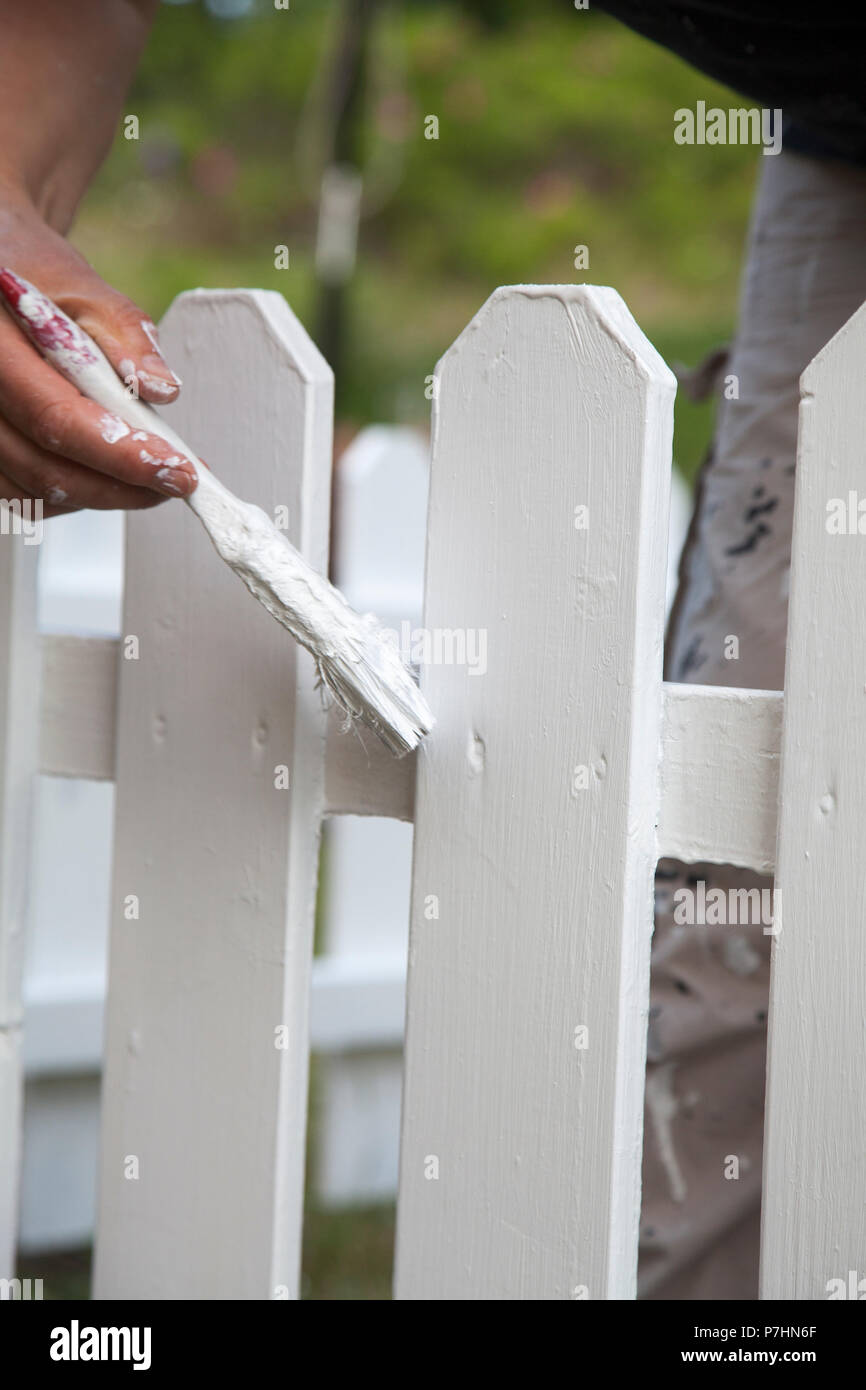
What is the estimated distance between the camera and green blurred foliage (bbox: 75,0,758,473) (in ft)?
24.7

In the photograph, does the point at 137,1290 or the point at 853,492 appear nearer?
the point at 853,492

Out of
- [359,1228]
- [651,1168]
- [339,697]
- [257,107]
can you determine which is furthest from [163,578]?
[257,107]

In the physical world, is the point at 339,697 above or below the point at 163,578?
below

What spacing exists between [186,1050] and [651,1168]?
42cm

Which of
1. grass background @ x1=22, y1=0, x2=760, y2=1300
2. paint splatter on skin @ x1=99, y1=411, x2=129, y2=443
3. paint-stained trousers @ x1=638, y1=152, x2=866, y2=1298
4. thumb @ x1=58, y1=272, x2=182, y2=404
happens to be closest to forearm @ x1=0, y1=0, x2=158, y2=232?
thumb @ x1=58, y1=272, x2=182, y2=404

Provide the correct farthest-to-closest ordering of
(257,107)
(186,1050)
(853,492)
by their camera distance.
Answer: (257,107), (186,1050), (853,492)

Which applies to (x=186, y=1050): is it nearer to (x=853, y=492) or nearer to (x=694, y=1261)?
(x=694, y=1261)

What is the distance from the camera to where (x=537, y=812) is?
0.90 metres

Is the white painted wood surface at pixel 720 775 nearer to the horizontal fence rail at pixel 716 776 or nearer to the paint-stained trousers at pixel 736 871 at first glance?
the horizontal fence rail at pixel 716 776

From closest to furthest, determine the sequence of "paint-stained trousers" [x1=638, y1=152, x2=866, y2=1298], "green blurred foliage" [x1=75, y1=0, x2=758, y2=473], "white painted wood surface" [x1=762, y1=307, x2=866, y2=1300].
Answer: "white painted wood surface" [x1=762, y1=307, x2=866, y2=1300]
"paint-stained trousers" [x1=638, y1=152, x2=866, y2=1298]
"green blurred foliage" [x1=75, y1=0, x2=758, y2=473]

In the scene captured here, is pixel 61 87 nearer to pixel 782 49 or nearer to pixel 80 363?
pixel 80 363

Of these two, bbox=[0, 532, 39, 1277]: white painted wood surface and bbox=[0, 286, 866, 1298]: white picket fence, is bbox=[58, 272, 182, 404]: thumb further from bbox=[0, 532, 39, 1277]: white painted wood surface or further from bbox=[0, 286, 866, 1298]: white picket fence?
bbox=[0, 532, 39, 1277]: white painted wood surface

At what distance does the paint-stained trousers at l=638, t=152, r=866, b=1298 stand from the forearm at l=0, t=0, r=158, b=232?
0.61m

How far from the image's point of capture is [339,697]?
893mm
